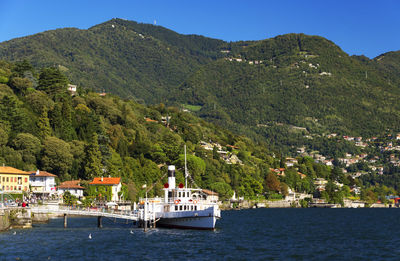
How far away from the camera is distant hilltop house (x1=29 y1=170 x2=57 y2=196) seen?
120812 mm

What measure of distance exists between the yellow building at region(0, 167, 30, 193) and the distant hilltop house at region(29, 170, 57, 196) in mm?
4858

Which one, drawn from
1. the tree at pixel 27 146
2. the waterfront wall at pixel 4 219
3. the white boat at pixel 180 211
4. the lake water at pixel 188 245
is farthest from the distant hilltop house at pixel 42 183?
the waterfront wall at pixel 4 219

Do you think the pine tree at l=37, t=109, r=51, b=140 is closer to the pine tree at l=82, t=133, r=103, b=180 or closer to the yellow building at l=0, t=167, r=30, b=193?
the pine tree at l=82, t=133, r=103, b=180

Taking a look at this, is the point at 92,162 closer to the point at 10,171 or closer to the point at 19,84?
the point at 10,171

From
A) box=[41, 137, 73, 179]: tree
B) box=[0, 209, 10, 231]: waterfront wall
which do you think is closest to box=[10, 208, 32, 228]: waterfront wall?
box=[0, 209, 10, 231]: waterfront wall

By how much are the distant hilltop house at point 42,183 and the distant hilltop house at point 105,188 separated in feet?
28.5

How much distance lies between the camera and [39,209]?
259 ft

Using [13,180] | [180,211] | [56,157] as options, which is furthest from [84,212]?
[56,157]

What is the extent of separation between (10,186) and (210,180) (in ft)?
256

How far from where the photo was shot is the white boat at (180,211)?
78.9 meters

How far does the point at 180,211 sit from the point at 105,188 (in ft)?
167

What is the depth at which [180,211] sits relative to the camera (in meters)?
80.9

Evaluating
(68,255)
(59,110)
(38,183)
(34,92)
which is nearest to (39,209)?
(68,255)

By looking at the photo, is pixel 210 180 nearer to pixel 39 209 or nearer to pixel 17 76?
pixel 17 76
